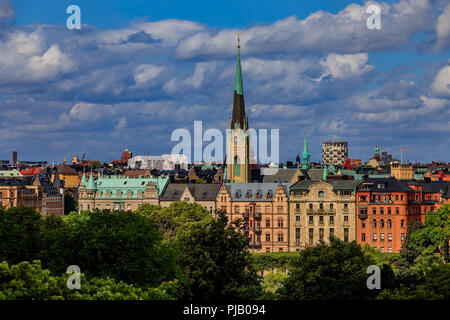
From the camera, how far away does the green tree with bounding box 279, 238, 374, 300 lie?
88.6 metres

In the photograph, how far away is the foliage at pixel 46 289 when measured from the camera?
6178cm

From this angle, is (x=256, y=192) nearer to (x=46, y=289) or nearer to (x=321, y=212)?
(x=321, y=212)

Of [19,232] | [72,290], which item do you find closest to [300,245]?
[19,232]

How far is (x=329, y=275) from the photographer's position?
10019 cm

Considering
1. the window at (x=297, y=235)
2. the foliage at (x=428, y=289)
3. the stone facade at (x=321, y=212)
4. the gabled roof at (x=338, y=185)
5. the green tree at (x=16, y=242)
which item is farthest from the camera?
the window at (x=297, y=235)

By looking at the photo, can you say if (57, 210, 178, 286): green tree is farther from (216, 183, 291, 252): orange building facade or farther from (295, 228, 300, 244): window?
(295, 228, 300, 244): window

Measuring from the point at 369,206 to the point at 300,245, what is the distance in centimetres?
1404

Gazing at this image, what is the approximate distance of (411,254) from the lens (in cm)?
15012

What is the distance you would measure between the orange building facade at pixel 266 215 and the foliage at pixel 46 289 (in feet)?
392

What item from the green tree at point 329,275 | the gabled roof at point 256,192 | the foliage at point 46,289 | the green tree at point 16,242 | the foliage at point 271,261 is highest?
the gabled roof at point 256,192

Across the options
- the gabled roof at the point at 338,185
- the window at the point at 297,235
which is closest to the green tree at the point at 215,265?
the window at the point at 297,235

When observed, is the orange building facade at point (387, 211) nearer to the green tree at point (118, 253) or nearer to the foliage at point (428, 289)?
the foliage at point (428, 289)

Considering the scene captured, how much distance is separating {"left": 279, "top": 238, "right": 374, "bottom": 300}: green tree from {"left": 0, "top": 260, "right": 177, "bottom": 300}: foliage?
24488 millimetres
